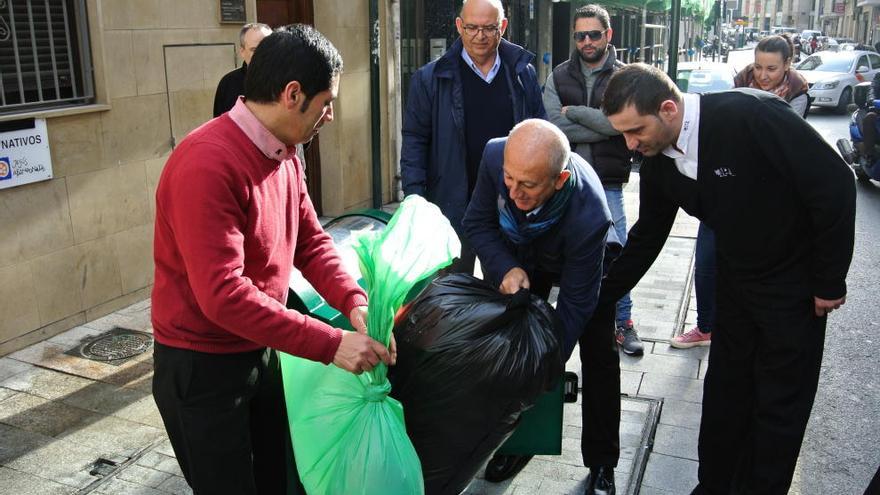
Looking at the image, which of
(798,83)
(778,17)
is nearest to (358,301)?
(798,83)

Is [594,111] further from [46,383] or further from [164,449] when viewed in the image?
[46,383]

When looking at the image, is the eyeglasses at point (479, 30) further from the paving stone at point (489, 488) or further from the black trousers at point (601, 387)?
the paving stone at point (489, 488)

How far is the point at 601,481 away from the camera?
345 centimetres

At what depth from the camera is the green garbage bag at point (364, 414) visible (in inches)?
94.4

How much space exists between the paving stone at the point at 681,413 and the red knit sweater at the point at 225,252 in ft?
8.22

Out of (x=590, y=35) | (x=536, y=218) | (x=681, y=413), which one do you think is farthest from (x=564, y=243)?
(x=590, y=35)

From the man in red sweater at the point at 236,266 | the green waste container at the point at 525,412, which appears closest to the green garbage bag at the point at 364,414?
the man in red sweater at the point at 236,266

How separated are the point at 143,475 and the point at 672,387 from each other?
2730 mm

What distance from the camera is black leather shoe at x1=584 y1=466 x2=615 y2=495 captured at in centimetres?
344

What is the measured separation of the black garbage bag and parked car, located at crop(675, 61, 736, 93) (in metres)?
10.6

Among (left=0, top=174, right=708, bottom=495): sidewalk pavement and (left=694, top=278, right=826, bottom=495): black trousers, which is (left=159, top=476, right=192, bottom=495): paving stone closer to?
(left=0, top=174, right=708, bottom=495): sidewalk pavement

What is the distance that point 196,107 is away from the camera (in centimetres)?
614

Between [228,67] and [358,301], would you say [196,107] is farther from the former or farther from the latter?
[358,301]

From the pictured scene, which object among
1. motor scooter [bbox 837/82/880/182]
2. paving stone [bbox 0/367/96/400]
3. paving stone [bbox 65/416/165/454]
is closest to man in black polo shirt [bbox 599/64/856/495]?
paving stone [bbox 65/416/165/454]
